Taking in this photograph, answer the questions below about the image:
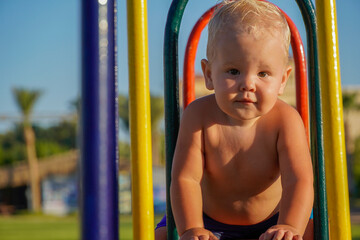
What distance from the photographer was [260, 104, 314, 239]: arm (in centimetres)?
126

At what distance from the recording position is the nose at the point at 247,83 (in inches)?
52.2

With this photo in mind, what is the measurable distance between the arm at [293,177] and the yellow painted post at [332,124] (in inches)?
2.4

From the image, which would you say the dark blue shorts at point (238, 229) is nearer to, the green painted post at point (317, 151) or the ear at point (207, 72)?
the green painted post at point (317, 151)

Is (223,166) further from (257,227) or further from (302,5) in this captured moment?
(302,5)

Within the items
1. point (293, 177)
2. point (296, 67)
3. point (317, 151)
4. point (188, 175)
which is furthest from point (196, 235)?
point (296, 67)

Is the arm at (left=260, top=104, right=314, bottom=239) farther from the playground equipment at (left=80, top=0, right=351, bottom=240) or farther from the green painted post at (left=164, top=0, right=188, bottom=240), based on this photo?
the green painted post at (left=164, top=0, right=188, bottom=240)

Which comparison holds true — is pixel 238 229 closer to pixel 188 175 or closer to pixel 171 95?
pixel 188 175

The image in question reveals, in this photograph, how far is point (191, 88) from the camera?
1.95m

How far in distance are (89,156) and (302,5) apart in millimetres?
880

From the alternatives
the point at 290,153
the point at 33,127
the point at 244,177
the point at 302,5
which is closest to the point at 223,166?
the point at 244,177

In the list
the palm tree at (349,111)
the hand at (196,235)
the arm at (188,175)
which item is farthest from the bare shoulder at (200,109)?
the palm tree at (349,111)

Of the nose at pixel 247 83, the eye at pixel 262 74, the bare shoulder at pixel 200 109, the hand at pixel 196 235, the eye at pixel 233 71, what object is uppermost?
the eye at pixel 233 71

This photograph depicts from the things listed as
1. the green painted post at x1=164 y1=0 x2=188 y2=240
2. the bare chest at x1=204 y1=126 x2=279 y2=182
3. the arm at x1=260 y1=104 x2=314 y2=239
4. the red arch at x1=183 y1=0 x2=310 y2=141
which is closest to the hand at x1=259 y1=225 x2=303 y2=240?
the arm at x1=260 y1=104 x2=314 y2=239

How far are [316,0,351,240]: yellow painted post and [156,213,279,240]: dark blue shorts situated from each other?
1.02 ft
